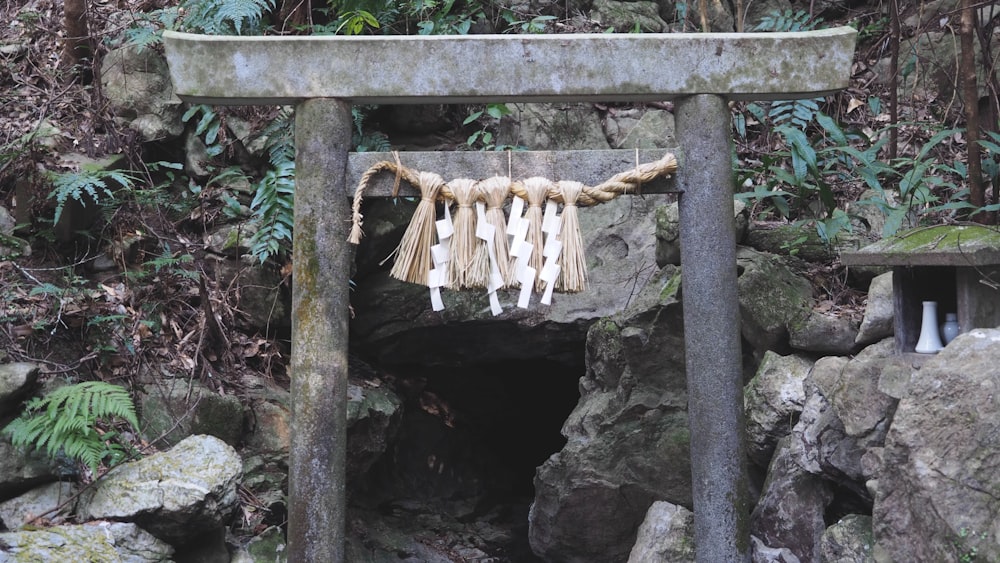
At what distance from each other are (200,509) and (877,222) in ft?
14.9

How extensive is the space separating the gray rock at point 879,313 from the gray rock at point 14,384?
4.38 m

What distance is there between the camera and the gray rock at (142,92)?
22.0 feet

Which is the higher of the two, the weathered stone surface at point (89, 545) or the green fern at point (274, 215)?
the green fern at point (274, 215)

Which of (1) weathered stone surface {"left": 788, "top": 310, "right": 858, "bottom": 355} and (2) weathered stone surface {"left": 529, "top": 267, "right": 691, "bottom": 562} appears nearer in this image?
(1) weathered stone surface {"left": 788, "top": 310, "right": 858, "bottom": 355}

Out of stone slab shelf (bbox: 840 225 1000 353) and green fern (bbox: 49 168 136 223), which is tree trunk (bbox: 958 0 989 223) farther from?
green fern (bbox: 49 168 136 223)

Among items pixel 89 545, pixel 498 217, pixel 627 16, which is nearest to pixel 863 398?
pixel 498 217

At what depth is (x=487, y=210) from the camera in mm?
3709

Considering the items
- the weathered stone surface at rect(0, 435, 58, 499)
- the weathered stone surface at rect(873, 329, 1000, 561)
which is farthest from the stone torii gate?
the weathered stone surface at rect(0, 435, 58, 499)

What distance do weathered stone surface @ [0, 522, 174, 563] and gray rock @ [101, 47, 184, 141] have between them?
3591 millimetres

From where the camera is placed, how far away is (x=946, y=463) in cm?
287

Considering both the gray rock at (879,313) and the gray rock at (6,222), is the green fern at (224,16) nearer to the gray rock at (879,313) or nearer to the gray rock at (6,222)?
the gray rock at (6,222)

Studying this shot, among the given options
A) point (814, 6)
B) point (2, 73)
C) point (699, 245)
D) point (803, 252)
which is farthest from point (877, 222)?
point (2, 73)

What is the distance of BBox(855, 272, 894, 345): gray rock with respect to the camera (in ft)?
14.1

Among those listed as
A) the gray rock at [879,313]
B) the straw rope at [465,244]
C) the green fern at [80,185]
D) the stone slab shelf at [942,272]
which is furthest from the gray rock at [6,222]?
the gray rock at [879,313]
